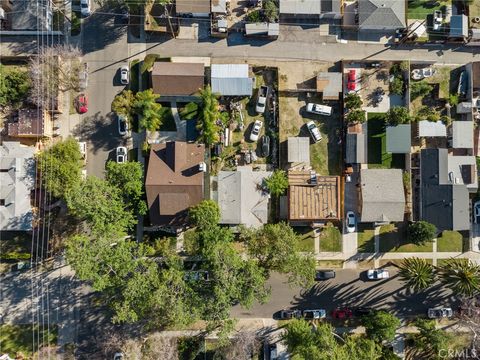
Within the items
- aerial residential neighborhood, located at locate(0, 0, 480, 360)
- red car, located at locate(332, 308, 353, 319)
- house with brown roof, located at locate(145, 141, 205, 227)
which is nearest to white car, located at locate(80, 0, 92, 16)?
aerial residential neighborhood, located at locate(0, 0, 480, 360)

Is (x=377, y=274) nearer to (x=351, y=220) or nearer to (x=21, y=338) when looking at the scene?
(x=351, y=220)

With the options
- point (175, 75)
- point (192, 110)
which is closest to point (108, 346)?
point (192, 110)

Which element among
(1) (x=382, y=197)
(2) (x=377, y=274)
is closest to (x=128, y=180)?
(1) (x=382, y=197)

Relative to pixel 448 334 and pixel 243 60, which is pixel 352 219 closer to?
pixel 448 334

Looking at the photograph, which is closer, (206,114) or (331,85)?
(206,114)

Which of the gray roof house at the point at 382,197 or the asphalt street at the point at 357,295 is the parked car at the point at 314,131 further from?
the asphalt street at the point at 357,295

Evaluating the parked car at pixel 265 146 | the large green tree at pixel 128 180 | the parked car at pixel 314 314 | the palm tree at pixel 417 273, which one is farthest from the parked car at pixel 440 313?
the large green tree at pixel 128 180
